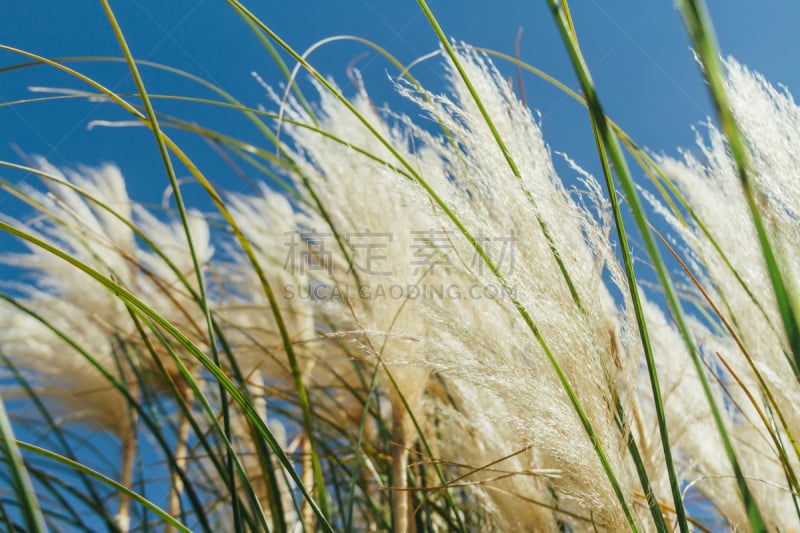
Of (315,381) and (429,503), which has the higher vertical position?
(315,381)

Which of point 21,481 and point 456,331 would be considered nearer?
point 21,481

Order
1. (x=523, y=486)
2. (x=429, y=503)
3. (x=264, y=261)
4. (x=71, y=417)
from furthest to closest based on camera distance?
(x=71, y=417), (x=264, y=261), (x=429, y=503), (x=523, y=486)

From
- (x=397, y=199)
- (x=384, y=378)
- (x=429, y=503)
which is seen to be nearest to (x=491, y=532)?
(x=429, y=503)

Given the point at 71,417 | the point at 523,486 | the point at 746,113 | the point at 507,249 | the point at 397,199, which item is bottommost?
the point at 523,486

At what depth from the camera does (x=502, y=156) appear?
841 millimetres

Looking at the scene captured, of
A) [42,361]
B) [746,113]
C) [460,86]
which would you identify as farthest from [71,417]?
[746,113]

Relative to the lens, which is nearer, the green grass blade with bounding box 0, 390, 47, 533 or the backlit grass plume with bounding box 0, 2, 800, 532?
the green grass blade with bounding box 0, 390, 47, 533

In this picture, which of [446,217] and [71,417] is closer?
[446,217]

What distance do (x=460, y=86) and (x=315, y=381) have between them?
1.25m

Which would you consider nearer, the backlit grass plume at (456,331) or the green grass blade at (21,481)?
the green grass blade at (21,481)

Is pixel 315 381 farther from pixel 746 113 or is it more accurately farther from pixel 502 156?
pixel 746 113

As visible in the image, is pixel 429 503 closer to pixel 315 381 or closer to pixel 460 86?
pixel 315 381

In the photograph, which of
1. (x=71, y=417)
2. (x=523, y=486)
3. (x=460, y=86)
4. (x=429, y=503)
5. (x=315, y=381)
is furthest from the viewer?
(x=71, y=417)

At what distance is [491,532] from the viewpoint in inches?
52.2
